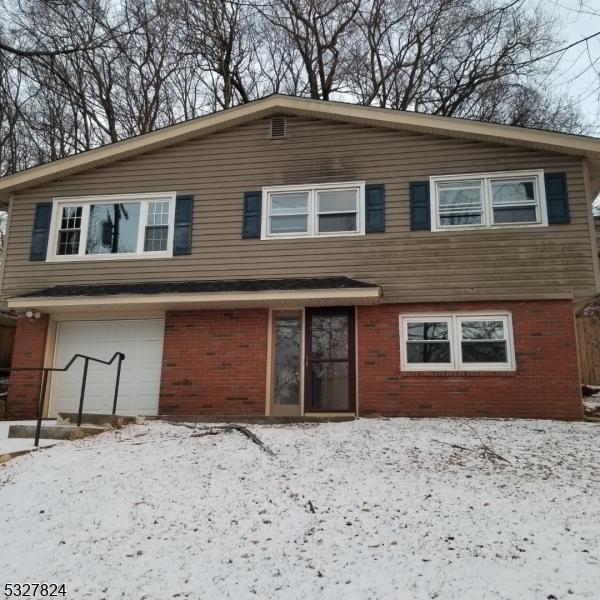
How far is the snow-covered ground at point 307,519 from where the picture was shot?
357 centimetres

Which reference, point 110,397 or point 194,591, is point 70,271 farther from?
Answer: point 194,591

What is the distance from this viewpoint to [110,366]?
10.9 metres

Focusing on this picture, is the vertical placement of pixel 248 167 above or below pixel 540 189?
above

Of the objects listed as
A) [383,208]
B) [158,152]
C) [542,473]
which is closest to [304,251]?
[383,208]

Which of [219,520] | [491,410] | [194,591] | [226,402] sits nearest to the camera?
[194,591]

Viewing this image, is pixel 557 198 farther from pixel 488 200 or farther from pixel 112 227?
pixel 112 227

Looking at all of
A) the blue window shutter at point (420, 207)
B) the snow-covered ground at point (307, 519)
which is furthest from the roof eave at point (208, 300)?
the snow-covered ground at point (307, 519)

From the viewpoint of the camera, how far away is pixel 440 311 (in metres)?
9.70

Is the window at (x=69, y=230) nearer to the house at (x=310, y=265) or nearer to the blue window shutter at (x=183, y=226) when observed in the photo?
the house at (x=310, y=265)

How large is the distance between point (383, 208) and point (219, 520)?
7.13 meters

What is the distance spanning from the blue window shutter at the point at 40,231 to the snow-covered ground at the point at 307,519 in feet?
19.2

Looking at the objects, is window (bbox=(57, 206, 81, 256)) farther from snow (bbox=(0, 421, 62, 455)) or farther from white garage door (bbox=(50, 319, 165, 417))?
snow (bbox=(0, 421, 62, 455))

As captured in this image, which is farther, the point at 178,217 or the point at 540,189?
the point at 178,217

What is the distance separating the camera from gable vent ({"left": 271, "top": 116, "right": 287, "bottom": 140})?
11094 mm
